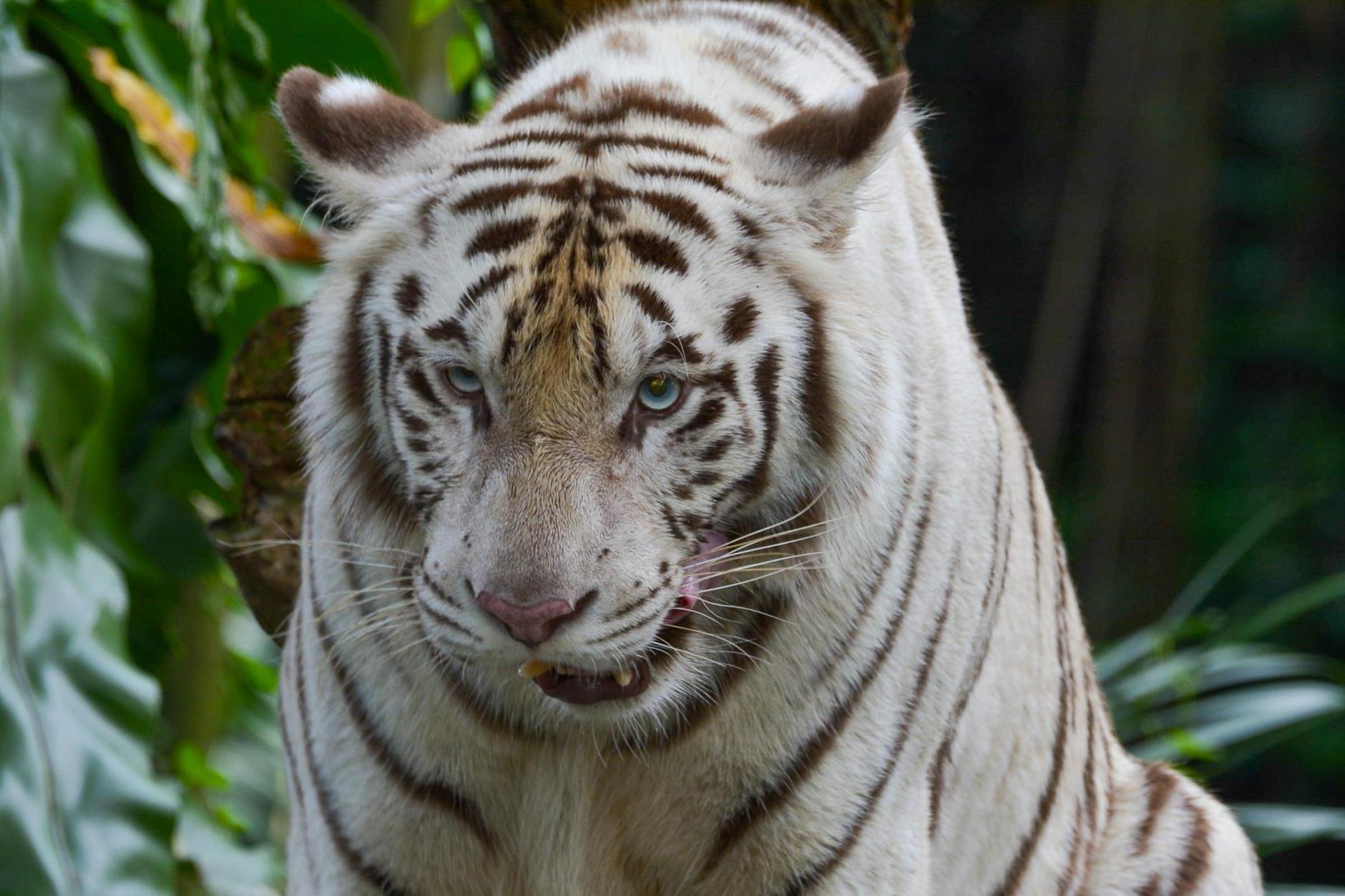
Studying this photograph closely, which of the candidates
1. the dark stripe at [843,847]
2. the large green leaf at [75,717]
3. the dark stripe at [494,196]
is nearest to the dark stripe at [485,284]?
the dark stripe at [494,196]

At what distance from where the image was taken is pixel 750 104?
7.06 feet

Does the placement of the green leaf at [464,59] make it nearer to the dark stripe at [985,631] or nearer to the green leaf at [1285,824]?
the dark stripe at [985,631]

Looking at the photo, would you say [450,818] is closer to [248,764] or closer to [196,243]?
[196,243]

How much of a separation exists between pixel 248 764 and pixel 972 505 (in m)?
2.39

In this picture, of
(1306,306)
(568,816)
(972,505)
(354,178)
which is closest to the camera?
(354,178)

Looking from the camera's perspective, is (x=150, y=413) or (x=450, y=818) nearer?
(x=450, y=818)

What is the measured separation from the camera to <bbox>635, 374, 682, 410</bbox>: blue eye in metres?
1.77

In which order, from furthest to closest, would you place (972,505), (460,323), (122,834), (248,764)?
(248,764)
(122,834)
(972,505)
(460,323)

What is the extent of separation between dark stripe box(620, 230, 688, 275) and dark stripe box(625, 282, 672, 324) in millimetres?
42

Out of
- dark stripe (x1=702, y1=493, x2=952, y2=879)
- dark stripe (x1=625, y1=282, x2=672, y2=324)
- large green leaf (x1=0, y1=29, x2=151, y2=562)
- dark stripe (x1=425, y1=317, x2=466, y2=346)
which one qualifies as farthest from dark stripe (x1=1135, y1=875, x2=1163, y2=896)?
large green leaf (x1=0, y1=29, x2=151, y2=562)

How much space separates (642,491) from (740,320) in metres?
0.24

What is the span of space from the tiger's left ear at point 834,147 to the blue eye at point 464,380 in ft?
1.42

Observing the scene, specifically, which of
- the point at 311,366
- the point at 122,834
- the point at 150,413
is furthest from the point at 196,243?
the point at 311,366

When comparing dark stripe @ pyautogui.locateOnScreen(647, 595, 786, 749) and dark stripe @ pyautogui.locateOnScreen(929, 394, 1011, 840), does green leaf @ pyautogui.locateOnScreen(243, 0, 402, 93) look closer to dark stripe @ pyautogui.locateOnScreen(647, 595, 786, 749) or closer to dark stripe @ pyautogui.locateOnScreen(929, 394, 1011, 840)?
dark stripe @ pyautogui.locateOnScreen(929, 394, 1011, 840)
